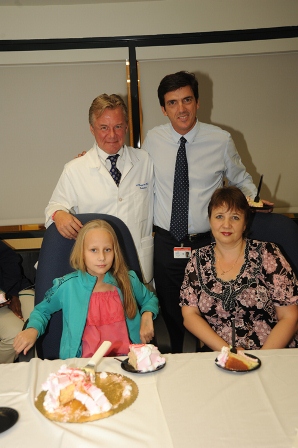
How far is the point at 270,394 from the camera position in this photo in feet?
5.18

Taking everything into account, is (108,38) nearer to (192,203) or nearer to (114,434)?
(192,203)

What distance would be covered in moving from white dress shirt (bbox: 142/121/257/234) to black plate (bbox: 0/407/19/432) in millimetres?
1755

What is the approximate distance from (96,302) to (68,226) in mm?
388

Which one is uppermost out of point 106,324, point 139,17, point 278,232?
point 139,17

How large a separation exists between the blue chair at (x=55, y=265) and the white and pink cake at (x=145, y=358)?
541 millimetres

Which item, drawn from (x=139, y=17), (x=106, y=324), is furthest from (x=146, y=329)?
(x=139, y=17)

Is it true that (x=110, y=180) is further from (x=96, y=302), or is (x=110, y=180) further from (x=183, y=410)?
(x=183, y=410)

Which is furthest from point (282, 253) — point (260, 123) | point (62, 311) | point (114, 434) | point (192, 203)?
point (260, 123)

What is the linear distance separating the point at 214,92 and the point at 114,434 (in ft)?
12.3

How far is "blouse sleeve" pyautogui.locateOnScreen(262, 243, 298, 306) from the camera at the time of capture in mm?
2316

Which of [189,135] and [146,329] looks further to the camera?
[189,135]

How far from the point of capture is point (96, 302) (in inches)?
94.5

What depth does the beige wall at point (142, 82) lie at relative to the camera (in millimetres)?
4406

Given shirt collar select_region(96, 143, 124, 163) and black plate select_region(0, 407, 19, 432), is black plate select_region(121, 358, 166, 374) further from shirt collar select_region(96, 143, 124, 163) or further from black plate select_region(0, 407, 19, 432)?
shirt collar select_region(96, 143, 124, 163)
